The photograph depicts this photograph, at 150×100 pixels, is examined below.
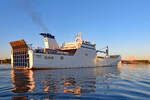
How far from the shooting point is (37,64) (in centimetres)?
2909

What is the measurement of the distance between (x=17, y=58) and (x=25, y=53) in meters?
3.79

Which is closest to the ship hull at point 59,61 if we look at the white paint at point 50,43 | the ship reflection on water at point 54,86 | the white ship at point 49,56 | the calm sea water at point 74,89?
the white ship at point 49,56

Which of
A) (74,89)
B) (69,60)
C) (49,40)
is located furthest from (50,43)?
(74,89)

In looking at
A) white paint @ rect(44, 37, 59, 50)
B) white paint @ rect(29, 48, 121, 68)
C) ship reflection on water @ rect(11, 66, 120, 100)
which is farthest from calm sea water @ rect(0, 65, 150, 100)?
white paint @ rect(44, 37, 59, 50)

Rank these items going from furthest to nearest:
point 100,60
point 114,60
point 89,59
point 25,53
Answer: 1. point 114,60
2. point 100,60
3. point 89,59
4. point 25,53

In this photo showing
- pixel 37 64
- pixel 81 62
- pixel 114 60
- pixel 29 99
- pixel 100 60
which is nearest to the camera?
pixel 29 99

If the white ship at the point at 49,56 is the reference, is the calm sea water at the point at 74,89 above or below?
below

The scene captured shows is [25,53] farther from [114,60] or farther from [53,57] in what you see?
[114,60]

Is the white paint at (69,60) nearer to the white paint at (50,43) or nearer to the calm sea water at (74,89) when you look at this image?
the white paint at (50,43)

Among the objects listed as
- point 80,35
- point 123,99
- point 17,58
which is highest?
point 80,35

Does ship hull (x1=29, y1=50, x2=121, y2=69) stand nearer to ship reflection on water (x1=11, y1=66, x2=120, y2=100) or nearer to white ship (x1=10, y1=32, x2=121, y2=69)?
white ship (x1=10, y1=32, x2=121, y2=69)

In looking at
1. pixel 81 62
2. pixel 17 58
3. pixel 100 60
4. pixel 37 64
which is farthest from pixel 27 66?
pixel 100 60

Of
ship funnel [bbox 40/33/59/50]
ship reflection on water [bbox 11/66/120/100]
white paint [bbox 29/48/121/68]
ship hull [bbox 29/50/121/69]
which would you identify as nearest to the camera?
ship reflection on water [bbox 11/66/120/100]

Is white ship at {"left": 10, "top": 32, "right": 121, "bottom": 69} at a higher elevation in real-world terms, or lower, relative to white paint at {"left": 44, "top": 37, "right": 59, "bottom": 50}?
lower
